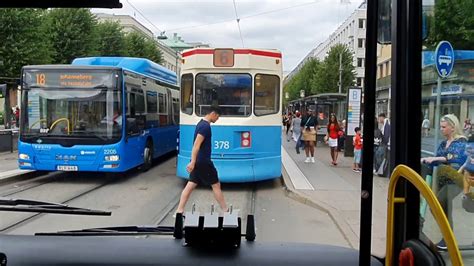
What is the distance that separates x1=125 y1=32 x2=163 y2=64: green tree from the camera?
11.4 feet

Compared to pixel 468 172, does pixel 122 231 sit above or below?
below

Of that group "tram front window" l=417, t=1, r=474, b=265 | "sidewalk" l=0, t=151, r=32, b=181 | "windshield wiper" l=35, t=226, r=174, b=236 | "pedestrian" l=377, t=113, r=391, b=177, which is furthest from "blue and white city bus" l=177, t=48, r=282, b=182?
"tram front window" l=417, t=1, r=474, b=265

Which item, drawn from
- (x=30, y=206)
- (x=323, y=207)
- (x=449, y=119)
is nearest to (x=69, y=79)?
(x=323, y=207)

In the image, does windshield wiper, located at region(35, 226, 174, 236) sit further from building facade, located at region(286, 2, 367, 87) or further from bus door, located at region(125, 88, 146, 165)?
bus door, located at region(125, 88, 146, 165)

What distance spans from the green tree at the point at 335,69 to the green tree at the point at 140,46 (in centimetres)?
127

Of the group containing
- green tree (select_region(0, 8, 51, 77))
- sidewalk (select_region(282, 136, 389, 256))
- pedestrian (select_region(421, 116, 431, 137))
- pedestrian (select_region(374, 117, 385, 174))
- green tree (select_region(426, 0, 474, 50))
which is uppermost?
green tree (select_region(0, 8, 51, 77))

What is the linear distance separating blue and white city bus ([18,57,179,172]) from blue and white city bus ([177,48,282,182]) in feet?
1.80

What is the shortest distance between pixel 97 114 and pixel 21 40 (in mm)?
4532

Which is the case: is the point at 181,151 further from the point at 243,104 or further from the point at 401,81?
the point at 401,81

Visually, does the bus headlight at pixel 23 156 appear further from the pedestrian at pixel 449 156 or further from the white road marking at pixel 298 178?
the pedestrian at pixel 449 156

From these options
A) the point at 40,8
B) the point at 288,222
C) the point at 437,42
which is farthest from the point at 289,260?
the point at 288,222

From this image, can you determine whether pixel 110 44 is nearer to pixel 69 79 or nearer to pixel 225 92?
pixel 69 79

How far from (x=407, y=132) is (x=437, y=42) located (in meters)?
0.34

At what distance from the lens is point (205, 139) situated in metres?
4.86
